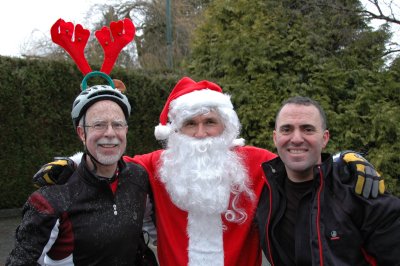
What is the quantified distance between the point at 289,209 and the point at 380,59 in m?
5.38

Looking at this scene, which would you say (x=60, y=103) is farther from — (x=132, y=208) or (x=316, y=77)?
(x=132, y=208)

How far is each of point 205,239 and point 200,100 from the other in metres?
1.04

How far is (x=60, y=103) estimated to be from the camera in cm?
773

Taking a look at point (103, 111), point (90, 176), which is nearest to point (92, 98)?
point (103, 111)

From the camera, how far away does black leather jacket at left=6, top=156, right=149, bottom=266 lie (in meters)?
2.18

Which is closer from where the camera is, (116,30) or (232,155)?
(116,30)

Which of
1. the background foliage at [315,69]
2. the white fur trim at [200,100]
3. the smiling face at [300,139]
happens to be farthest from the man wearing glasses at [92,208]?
the background foliage at [315,69]

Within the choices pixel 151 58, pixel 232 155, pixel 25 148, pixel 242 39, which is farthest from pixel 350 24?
pixel 151 58

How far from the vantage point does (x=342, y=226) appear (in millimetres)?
2258

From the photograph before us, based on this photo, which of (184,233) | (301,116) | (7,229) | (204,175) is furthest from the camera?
(7,229)

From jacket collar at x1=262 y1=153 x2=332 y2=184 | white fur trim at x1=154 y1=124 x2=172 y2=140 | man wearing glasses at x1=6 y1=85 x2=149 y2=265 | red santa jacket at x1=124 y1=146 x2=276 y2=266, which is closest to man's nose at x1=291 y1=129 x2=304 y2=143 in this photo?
jacket collar at x1=262 y1=153 x2=332 y2=184

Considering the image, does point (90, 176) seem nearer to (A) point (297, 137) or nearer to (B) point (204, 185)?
(B) point (204, 185)

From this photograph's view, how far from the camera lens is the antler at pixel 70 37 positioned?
109 inches

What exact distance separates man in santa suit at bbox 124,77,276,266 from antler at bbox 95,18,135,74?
0.66m
